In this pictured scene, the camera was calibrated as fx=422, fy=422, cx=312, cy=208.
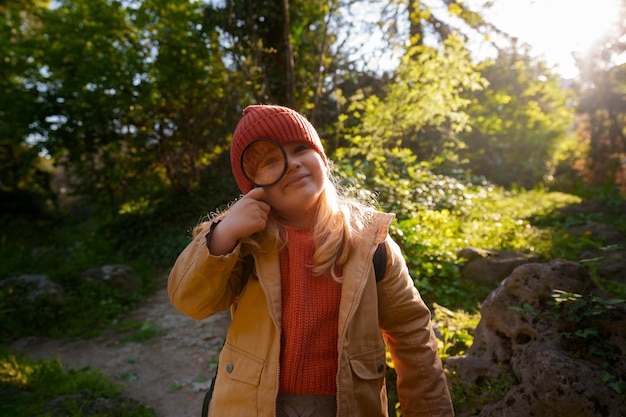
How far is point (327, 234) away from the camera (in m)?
1.70

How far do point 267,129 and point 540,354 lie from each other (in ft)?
5.66

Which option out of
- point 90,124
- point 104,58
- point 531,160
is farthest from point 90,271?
point 531,160

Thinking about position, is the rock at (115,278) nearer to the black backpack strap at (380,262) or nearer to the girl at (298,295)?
the girl at (298,295)

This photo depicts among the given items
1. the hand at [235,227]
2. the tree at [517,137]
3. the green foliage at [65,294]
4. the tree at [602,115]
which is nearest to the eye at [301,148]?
the hand at [235,227]

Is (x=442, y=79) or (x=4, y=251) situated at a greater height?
(x=442, y=79)

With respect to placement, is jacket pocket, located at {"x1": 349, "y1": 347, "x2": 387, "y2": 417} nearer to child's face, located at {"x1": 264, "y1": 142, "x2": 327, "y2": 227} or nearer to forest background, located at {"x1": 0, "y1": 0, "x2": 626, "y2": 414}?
child's face, located at {"x1": 264, "y1": 142, "x2": 327, "y2": 227}

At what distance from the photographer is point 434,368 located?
1.68m

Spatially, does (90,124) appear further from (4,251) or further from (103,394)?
(103,394)

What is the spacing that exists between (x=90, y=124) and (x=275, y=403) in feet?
29.4

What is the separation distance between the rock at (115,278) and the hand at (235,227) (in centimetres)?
582

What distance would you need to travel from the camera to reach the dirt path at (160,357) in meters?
3.72

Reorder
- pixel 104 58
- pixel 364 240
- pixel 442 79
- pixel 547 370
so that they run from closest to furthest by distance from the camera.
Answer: pixel 364 240
pixel 547 370
pixel 442 79
pixel 104 58

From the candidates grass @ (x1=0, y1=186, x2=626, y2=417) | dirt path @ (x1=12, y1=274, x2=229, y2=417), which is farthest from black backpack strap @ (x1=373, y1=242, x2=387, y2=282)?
dirt path @ (x1=12, y1=274, x2=229, y2=417)

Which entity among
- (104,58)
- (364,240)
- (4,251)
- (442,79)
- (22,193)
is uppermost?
(104,58)
